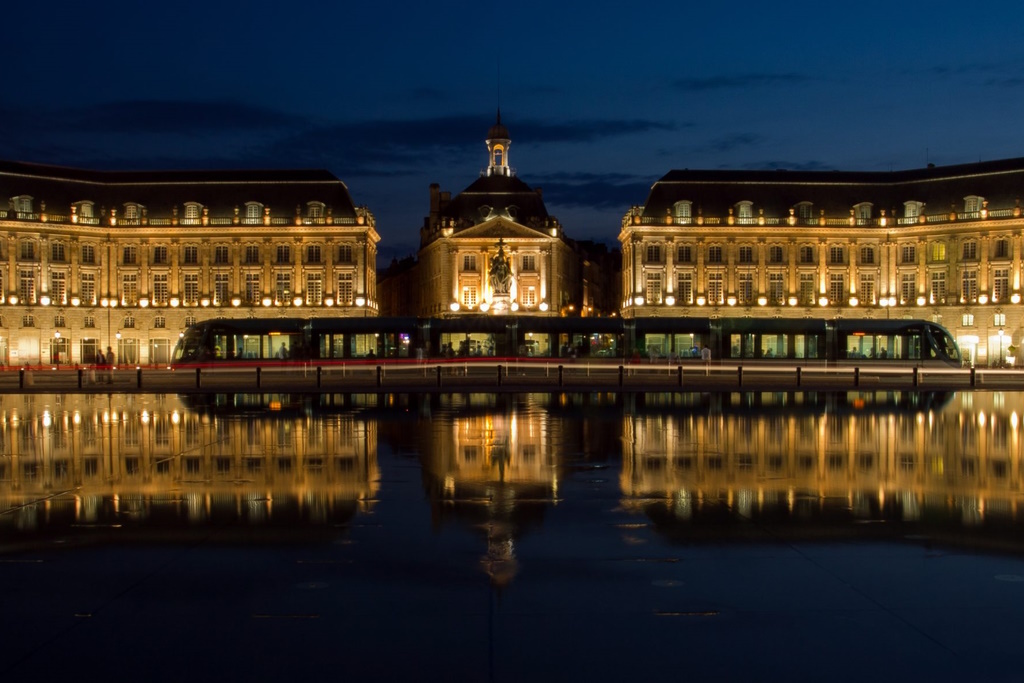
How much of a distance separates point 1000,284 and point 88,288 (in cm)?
9011

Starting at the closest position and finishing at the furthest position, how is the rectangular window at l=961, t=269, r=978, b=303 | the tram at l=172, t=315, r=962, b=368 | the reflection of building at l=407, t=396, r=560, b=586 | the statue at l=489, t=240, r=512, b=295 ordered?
the reflection of building at l=407, t=396, r=560, b=586
the tram at l=172, t=315, r=962, b=368
the statue at l=489, t=240, r=512, b=295
the rectangular window at l=961, t=269, r=978, b=303

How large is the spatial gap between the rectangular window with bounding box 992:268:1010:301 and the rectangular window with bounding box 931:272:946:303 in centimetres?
462

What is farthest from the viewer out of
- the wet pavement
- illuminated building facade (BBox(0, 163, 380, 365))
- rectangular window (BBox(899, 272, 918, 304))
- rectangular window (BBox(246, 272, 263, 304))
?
rectangular window (BBox(246, 272, 263, 304))

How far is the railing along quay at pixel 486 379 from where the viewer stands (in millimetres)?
40938

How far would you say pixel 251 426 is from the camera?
24312 mm

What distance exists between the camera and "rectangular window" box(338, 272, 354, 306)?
343ft

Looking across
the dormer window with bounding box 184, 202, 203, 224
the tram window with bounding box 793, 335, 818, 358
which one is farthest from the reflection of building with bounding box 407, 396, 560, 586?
the dormer window with bounding box 184, 202, 203, 224

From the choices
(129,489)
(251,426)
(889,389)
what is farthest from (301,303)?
(129,489)

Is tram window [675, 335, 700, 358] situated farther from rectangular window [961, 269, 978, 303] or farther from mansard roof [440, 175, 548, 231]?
rectangular window [961, 269, 978, 303]

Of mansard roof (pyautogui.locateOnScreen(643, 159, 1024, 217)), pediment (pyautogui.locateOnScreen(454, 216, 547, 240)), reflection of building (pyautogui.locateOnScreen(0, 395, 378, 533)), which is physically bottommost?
reflection of building (pyautogui.locateOnScreen(0, 395, 378, 533))

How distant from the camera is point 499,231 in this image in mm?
106500

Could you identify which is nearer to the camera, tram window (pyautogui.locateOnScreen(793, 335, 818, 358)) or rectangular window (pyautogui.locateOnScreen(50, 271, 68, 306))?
tram window (pyautogui.locateOnScreen(793, 335, 818, 358))

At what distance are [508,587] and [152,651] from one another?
3063mm

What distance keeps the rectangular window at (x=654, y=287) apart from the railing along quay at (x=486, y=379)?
1620 inches
